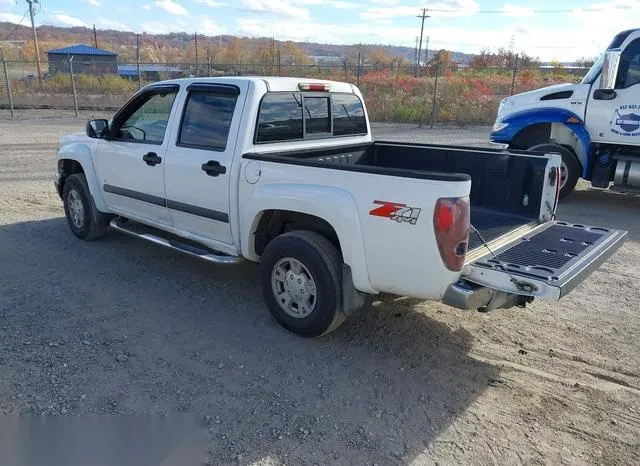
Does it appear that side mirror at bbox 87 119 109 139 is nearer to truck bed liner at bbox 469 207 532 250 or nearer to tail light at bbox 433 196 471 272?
truck bed liner at bbox 469 207 532 250

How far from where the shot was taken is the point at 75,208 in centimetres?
648

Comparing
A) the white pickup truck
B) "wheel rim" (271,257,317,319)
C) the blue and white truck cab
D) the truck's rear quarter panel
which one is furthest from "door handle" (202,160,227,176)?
the blue and white truck cab

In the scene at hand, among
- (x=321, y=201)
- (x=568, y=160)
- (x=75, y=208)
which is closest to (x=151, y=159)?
(x=75, y=208)

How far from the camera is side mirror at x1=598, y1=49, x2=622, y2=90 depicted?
26.3 feet

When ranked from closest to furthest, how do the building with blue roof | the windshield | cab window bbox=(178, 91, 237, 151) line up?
cab window bbox=(178, 91, 237, 151) → the windshield → the building with blue roof

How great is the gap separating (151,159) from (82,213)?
1773 mm

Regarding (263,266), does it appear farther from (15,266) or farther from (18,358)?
(15,266)

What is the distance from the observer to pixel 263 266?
4.24m

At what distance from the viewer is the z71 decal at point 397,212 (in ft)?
10.8

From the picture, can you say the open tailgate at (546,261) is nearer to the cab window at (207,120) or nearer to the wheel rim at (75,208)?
the cab window at (207,120)

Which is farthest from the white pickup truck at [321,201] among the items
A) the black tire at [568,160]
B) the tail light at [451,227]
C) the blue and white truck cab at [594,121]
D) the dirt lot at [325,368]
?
the black tire at [568,160]

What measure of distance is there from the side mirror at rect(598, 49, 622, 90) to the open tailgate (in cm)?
477

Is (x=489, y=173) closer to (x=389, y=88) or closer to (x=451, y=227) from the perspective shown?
(x=451, y=227)

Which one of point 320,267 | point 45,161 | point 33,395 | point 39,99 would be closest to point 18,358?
point 33,395
